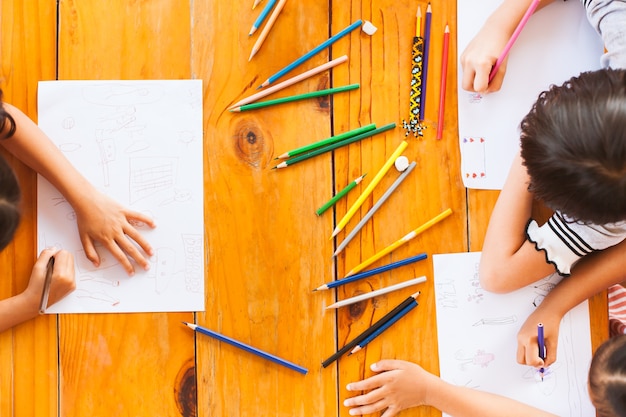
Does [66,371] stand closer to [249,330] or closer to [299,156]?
[249,330]

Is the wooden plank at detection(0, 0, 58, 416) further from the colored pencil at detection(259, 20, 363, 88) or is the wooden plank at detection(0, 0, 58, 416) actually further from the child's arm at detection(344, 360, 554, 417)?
the child's arm at detection(344, 360, 554, 417)

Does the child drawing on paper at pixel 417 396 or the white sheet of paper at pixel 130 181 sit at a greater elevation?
the white sheet of paper at pixel 130 181

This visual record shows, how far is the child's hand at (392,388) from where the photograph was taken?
0.77 m

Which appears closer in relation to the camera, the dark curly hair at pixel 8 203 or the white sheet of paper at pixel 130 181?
the dark curly hair at pixel 8 203

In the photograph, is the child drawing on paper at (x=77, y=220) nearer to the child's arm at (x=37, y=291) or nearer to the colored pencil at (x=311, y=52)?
the child's arm at (x=37, y=291)

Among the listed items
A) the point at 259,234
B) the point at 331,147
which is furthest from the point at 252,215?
the point at 331,147

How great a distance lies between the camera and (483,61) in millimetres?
754

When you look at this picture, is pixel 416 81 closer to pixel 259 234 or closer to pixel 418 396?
pixel 259 234

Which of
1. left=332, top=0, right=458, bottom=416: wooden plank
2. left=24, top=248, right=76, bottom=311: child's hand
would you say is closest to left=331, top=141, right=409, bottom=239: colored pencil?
left=332, top=0, right=458, bottom=416: wooden plank

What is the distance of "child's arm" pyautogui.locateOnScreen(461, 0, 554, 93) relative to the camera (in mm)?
757

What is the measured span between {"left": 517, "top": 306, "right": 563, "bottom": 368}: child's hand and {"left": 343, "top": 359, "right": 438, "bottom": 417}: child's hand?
12 cm

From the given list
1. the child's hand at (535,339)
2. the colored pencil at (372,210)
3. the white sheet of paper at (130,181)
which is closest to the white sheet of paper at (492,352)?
the child's hand at (535,339)

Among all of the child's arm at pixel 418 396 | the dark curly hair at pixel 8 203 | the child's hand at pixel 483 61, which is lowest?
the child's arm at pixel 418 396

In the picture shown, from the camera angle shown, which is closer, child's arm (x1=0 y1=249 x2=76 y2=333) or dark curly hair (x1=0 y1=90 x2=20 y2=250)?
dark curly hair (x1=0 y1=90 x2=20 y2=250)
